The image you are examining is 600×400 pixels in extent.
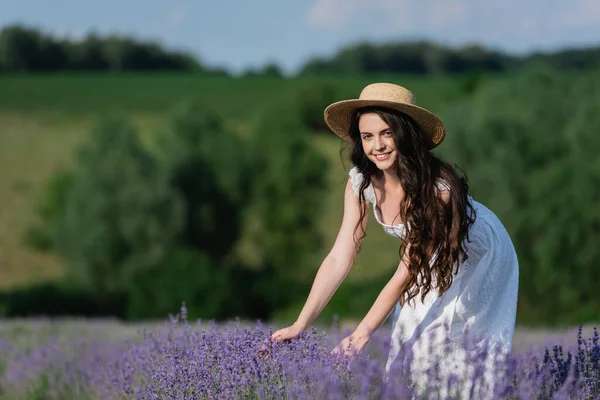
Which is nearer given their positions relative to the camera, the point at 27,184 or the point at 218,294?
the point at 218,294

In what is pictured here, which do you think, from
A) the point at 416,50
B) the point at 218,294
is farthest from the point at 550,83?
the point at 416,50

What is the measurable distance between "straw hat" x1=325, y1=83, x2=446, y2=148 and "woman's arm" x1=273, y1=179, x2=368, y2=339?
296 mm

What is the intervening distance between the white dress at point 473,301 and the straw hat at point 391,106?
0.80 ft

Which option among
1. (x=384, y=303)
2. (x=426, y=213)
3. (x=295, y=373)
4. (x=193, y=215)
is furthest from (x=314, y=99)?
(x=295, y=373)

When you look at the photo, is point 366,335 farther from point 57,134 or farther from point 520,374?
point 57,134

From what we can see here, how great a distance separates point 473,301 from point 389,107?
83 centimetres

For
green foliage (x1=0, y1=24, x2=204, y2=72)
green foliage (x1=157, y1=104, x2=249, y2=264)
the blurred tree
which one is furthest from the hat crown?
the blurred tree

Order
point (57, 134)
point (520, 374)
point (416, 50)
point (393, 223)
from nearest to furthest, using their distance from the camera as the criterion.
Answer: point (520, 374) < point (393, 223) < point (57, 134) < point (416, 50)

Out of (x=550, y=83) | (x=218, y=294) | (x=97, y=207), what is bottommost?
(x=218, y=294)

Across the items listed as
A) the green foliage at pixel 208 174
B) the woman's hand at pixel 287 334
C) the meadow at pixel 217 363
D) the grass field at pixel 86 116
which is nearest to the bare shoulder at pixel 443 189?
the meadow at pixel 217 363

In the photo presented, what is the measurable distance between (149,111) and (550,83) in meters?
21.4

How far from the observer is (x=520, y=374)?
3068 millimetres

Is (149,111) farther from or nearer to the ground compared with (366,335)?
farther from the ground

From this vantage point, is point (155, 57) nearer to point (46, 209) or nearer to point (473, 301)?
point (46, 209)
